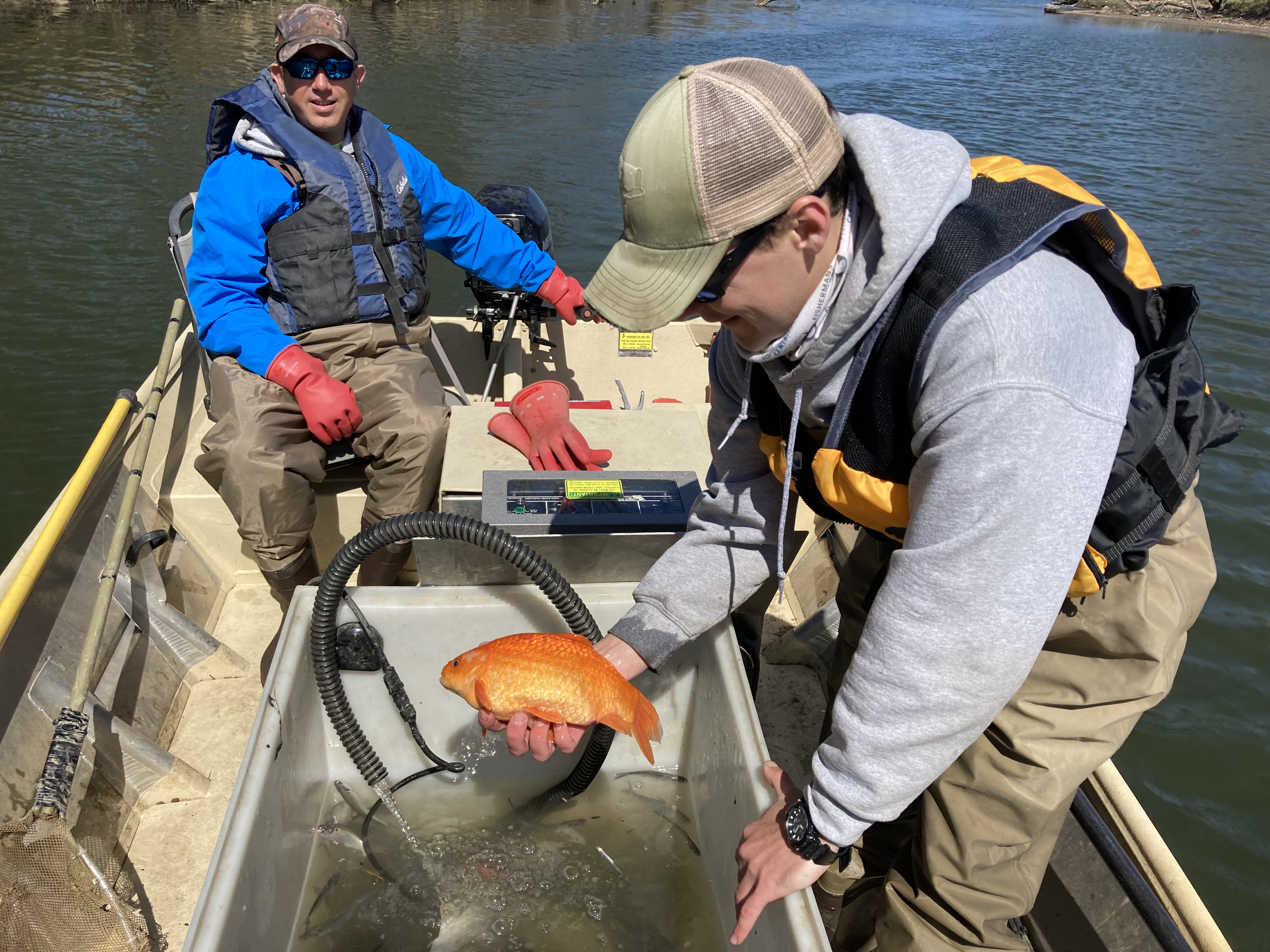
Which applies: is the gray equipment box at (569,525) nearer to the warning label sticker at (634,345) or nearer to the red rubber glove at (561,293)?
the red rubber glove at (561,293)

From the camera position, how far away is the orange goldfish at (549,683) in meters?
1.80

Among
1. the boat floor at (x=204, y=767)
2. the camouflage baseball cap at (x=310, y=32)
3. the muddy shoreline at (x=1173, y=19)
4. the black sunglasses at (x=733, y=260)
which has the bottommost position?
the boat floor at (x=204, y=767)

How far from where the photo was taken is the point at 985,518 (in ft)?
4.00

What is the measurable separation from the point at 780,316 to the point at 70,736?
2.21 meters

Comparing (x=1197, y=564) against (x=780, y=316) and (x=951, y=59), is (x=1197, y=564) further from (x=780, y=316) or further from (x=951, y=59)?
(x=951, y=59)

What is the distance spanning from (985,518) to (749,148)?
649 mm

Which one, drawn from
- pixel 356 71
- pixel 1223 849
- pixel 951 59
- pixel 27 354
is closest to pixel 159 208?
pixel 27 354

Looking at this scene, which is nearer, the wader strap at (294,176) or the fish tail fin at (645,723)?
the fish tail fin at (645,723)

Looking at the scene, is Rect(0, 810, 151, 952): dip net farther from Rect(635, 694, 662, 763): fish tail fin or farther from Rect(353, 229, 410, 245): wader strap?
Rect(353, 229, 410, 245): wader strap

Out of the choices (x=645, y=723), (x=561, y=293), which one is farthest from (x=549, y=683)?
(x=561, y=293)

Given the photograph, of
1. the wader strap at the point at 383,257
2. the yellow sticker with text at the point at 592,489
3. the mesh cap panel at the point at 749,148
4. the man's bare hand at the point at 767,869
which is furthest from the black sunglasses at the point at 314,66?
the man's bare hand at the point at 767,869

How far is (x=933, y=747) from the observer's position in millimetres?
1383

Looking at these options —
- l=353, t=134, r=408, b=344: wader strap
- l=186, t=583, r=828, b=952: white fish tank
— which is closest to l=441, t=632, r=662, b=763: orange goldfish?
l=186, t=583, r=828, b=952: white fish tank

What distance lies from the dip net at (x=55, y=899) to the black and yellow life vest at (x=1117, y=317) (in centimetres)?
209
